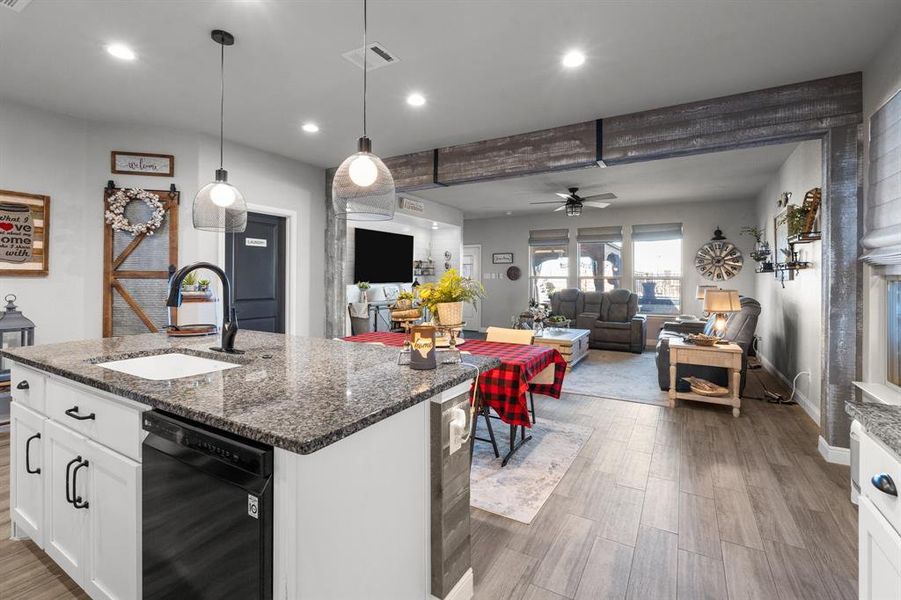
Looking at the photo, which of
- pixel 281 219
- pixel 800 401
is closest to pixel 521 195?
pixel 281 219

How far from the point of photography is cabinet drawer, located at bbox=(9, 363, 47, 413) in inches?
68.2

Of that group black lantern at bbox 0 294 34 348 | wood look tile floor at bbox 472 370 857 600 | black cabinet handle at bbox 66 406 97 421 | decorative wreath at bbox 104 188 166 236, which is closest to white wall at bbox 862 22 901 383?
wood look tile floor at bbox 472 370 857 600

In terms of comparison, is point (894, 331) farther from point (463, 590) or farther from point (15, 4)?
point (15, 4)

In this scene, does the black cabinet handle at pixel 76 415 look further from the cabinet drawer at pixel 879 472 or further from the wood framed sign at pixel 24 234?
the wood framed sign at pixel 24 234

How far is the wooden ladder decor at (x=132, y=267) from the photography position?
153 inches

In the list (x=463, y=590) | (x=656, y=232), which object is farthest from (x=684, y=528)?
(x=656, y=232)

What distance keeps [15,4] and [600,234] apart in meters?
8.14

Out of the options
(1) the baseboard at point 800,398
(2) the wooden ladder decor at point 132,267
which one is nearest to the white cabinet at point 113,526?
(2) the wooden ladder decor at point 132,267

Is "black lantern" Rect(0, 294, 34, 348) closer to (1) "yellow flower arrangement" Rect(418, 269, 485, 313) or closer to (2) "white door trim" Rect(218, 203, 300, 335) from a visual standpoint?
(2) "white door trim" Rect(218, 203, 300, 335)

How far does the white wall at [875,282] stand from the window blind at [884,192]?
115 mm

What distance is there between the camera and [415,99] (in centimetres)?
339

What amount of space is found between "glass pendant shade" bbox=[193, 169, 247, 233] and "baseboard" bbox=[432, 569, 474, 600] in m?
2.24

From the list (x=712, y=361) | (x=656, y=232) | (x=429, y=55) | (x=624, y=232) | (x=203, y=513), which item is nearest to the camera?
(x=203, y=513)

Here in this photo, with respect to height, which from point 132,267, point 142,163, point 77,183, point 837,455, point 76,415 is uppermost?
point 142,163
